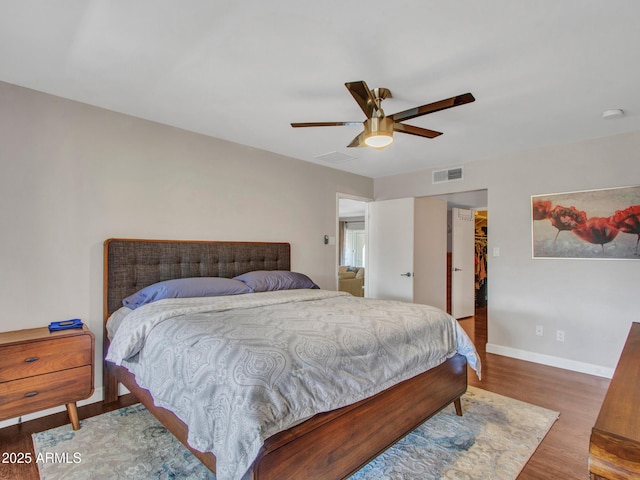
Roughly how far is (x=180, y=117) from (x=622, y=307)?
15.0ft

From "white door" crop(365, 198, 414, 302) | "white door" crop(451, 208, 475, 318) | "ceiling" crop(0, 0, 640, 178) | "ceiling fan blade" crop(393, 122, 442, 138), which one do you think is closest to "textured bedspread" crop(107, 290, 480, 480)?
"ceiling fan blade" crop(393, 122, 442, 138)

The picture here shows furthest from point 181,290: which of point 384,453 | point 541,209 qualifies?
point 541,209

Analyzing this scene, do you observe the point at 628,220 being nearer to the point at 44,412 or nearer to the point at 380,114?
the point at 380,114

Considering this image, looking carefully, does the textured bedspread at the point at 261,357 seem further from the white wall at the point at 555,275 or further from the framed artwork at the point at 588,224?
the framed artwork at the point at 588,224

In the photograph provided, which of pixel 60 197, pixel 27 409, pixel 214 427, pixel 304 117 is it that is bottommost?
pixel 27 409

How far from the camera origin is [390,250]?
5016mm

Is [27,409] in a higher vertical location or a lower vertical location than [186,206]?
lower

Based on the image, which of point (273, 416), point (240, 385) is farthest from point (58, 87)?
point (273, 416)

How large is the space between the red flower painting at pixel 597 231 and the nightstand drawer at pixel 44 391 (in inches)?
182

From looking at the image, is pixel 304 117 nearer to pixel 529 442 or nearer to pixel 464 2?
pixel 464 2

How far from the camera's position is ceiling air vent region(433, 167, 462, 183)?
4.50m

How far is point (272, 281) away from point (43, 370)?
1.84m

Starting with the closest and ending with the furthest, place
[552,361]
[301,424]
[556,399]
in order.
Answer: [301,424], [556,399], [552,361]

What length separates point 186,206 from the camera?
3.35 metres
